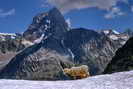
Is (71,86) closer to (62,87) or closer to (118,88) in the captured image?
(62,87)

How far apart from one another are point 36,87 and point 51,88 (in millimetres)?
1451

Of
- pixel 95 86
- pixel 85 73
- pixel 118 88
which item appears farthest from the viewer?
pixel 85 73

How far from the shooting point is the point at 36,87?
85.0 feet

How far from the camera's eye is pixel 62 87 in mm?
25438

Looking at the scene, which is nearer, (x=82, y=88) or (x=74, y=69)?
(x=82, y=88)

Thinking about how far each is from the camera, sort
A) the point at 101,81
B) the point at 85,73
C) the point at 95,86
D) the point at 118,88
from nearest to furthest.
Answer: the point at 118,88 < the point at 95,86 < the point at 101,81 < the point at 85,73

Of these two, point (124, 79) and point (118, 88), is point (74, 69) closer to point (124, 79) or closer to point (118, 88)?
point (124, 79)

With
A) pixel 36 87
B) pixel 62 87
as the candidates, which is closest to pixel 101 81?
pixel 62 87

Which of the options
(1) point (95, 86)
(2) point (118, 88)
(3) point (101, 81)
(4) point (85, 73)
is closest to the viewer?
(2) point (118, 88)

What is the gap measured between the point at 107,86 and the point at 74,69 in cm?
2036

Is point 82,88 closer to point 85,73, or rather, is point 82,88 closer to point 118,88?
point 118,88

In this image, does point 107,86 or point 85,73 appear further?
point 85,73


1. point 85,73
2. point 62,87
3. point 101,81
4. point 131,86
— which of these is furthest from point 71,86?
point 85,73

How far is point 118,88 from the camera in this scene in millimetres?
23281
